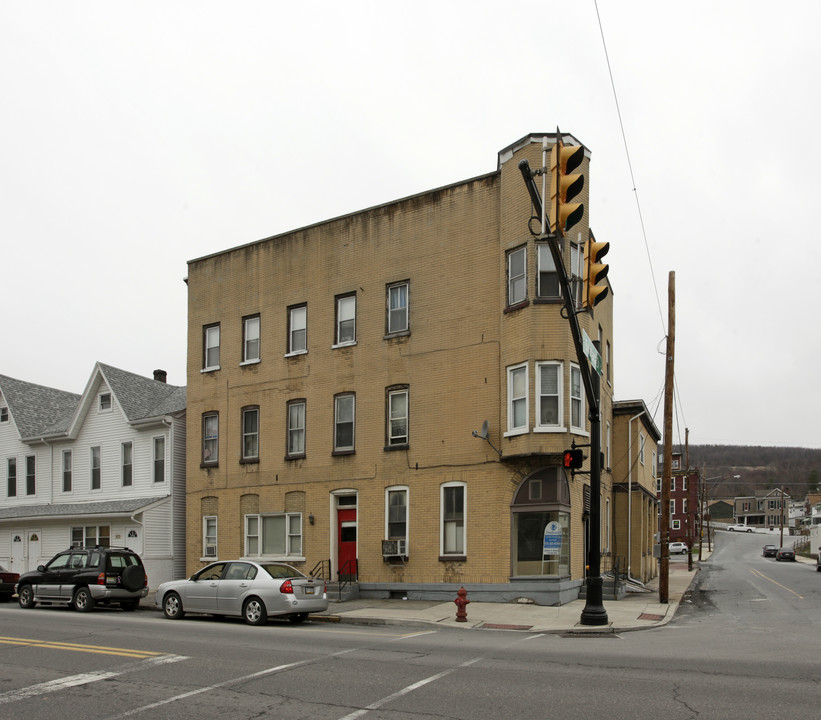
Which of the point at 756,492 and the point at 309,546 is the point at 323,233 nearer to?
the point at 309,546

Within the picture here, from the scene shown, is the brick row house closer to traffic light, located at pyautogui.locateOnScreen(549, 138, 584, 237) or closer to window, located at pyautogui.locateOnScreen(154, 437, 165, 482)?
window, located at pyautogui.locateOnScreen(154, 437, 165, 482)

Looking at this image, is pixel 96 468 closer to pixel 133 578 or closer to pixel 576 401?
pixel 133 578

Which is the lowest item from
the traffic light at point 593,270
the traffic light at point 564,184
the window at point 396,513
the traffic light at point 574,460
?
the window at point 396,513

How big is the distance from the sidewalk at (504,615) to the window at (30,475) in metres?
20.2

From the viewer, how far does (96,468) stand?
113 feet

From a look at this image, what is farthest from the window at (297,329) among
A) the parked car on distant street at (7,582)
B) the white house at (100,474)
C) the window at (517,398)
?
the parked car on distant street at (7,582)

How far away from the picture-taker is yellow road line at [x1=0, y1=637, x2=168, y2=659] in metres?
12.9

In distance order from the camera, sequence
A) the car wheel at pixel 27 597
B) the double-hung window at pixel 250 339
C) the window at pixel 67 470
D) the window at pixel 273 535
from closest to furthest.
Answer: the car wheel at pixel 27 597
the window at pixel 273 535
the double-hung window at pixel 250 339
the window at pixel 67 470

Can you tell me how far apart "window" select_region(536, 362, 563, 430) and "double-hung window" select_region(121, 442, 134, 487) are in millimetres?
18394

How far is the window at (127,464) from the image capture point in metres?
33.3

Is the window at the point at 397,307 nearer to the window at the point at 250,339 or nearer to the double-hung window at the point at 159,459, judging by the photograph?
the window at the point at 250,339

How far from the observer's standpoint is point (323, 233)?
2806cm

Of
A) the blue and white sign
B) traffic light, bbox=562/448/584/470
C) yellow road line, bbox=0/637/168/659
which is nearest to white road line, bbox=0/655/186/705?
yellow road line, bbox=0/637/168/659

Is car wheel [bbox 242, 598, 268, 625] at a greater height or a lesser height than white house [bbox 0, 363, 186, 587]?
lesser
